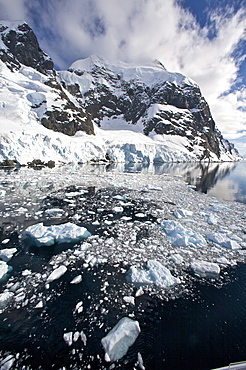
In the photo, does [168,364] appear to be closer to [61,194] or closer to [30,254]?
[30,254]

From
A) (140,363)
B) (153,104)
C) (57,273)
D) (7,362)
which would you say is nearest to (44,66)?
(153,104)

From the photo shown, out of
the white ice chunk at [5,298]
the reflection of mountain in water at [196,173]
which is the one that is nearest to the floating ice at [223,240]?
the white ice chunk at [5,298]

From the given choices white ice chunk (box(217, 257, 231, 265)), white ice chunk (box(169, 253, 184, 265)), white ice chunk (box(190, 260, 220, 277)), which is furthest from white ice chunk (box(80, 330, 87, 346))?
white ice chunk (box(217, 257, 231, 265))

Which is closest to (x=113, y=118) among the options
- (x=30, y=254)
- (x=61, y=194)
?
(x=61, y=194)

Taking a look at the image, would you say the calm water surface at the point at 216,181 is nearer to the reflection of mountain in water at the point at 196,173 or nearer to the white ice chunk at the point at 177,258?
the reflection of mountain in water at the point at 196,173

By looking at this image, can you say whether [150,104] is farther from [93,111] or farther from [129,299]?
[129,299]
